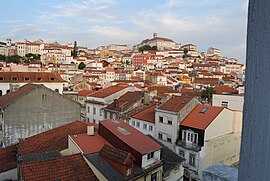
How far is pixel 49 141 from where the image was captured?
41.0 feet

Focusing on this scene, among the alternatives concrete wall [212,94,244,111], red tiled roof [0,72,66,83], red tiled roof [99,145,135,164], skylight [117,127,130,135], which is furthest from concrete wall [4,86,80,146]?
red tiled roof [0,72,66,83]

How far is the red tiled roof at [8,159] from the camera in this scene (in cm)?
1088

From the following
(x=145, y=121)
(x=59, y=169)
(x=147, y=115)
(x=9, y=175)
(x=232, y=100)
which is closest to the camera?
(x=59, y=169)

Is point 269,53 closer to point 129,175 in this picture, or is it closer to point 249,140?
point 249,140

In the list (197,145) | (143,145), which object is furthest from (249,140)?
(197,145)

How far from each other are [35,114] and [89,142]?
994cm

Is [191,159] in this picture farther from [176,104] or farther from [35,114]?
[35,114]

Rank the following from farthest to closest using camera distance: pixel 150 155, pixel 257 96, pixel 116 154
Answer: pixel 150 155 → pixel 116 154 → pixel 257 96

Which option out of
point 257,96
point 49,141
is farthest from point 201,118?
point 257,96

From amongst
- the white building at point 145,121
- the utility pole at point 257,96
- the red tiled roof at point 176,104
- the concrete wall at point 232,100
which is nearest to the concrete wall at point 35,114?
the white building at point 145,121

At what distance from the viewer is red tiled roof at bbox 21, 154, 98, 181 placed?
26.7ft

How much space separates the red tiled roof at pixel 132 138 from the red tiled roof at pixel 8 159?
465 cm

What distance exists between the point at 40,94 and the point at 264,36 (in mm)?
20113

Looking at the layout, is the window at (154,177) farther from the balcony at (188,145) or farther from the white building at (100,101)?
the white building at (100,101)
